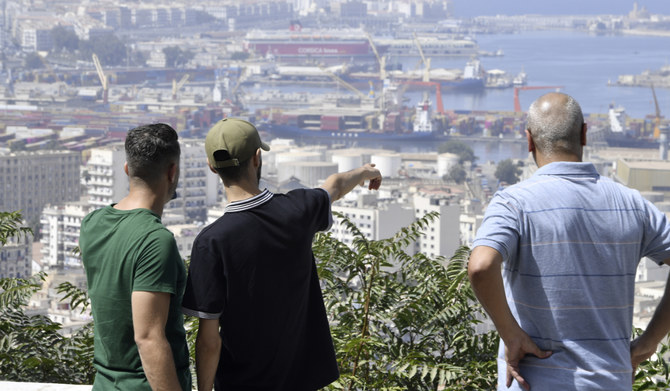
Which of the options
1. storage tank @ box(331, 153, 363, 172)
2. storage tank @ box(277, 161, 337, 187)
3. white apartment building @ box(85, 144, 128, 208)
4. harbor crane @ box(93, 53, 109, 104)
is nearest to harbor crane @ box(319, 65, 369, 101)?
harbor crane @ box(93, 53, 109, 104)

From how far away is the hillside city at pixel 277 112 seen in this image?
28.1 meters

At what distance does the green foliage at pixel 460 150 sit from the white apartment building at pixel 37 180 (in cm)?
1403

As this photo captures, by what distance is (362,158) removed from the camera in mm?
38406

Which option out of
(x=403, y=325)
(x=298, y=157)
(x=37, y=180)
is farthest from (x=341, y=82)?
(x=403, y=325)

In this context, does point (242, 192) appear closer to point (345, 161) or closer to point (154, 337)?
point (154, 337)

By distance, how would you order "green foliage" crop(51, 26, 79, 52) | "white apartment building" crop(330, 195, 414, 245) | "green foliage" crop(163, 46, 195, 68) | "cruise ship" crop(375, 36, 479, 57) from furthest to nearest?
"cruise ship" crop(375, 36, 479, 57), "green foliage" crop(163, 46, 195, 68), "green foliage" crop(51, 26, 79, 52), "white apartment building" crop(330, 195, 414, 245)

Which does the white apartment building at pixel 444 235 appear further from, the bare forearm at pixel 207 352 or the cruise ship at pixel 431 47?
the cruise ship at pixel 431 47

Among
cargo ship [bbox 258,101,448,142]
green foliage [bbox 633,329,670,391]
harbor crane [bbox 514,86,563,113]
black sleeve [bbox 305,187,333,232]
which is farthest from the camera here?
harbor crane [bbox 514,86,563,113]

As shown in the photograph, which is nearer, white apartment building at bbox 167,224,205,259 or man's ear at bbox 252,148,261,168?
man's ear at bbox 252,148,261,168

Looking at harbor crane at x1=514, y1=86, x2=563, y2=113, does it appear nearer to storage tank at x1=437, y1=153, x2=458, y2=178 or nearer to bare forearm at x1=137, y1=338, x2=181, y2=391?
storage tank at x1=437, y1=153, x2=458, y2=178

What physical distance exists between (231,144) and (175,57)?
63.5 metres

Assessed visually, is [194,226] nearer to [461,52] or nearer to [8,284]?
[8,284]

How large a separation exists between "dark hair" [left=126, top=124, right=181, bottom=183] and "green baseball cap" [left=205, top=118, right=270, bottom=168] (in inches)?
1.2

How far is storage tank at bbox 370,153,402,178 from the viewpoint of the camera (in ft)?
121
